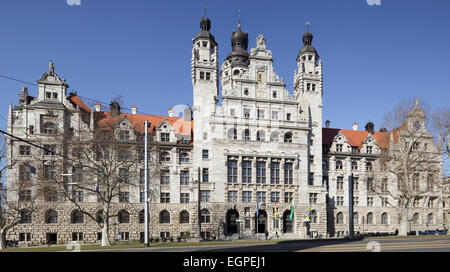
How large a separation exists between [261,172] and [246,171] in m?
2.53

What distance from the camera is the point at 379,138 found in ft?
229

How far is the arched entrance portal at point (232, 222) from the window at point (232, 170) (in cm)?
498

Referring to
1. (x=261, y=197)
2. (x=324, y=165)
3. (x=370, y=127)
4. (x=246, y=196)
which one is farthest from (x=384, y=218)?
(x=246, y=196)

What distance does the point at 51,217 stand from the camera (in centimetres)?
5119

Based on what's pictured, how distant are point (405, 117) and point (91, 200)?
1843 inches

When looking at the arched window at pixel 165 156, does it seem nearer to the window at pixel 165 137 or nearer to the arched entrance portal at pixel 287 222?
the window at pixel 165 137

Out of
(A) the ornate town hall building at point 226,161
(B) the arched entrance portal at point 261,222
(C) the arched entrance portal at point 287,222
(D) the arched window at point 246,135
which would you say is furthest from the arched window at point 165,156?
(C) the arched entrance portal at point 287,222

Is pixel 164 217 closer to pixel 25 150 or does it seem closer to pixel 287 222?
pixel 287 222

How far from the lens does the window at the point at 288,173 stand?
58750 mm

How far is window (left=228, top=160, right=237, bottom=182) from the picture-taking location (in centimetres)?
5640

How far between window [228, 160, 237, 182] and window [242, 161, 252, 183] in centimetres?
131
